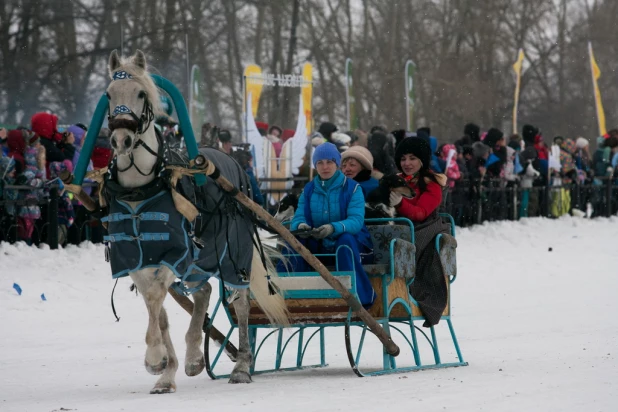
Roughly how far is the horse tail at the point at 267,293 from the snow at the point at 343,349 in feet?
1.47

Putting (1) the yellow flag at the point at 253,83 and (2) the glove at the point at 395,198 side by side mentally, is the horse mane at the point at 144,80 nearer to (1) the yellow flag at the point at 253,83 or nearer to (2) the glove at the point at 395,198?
(2) the glove at the point at 395,198

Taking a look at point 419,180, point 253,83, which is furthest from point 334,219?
point 253,83

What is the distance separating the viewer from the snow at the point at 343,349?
295 inches

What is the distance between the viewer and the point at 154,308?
26.1ft

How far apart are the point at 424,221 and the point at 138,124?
2.79 metres

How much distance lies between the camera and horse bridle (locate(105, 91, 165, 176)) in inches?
298

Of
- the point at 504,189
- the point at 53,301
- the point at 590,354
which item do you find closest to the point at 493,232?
the point at 504,189

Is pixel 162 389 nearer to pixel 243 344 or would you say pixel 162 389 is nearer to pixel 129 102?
pixel 243 344

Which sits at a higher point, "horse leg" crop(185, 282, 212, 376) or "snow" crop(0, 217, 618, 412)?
"horse leg" crop(185, 282, 212, 376)

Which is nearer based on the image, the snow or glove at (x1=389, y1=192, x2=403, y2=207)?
the snow

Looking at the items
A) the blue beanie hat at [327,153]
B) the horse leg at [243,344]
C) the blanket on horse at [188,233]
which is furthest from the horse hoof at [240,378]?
the blue beanie hat at [327,153]

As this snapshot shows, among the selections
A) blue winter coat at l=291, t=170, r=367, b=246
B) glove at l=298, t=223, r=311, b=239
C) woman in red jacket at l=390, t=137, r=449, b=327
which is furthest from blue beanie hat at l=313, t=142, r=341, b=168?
woman in red jacket at l=390, t=137, r=449, b=327

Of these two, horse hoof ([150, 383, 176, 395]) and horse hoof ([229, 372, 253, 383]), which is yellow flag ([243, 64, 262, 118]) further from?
horse hoof ([150, 383, 176, 395])

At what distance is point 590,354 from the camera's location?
9820 millimetres
